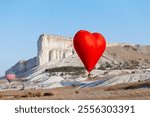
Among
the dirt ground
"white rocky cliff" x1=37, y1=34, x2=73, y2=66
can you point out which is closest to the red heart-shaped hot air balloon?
the dirt ground

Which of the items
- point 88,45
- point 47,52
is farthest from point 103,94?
point 47,52

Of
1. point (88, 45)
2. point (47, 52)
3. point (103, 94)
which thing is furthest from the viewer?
point (47, 52)

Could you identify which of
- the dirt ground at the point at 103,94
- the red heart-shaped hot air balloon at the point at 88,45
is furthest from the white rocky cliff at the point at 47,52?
the red heart-shaped hot air balloon at the point at 88,45

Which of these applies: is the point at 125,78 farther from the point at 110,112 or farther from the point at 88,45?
the point at 110,112

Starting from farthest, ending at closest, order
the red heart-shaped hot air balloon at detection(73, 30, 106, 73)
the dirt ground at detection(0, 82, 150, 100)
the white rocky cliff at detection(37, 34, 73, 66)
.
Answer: the white rocky cliff at detection(37, 34, 73, 66)
the red heart-shaped hot air balloon at detection(73, 30, 106, 73)
the dirt ground at detection(0, 82, 150, 100)

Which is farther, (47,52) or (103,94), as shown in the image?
(47,52)

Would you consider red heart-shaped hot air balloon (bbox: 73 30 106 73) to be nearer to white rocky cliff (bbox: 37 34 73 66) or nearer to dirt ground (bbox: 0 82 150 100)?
dirt ground (bbox: 0 82 150 100)

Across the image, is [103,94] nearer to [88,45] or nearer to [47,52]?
[88,45]

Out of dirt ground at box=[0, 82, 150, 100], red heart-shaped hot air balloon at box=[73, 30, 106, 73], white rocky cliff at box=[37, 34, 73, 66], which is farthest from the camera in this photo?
white rocky cliff at box=[37, 34, 73, 66]

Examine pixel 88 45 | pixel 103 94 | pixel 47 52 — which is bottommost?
pixel 103 94
